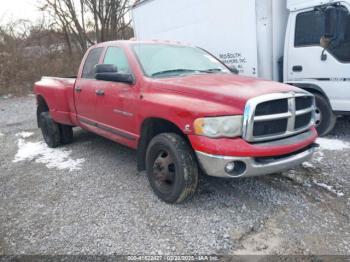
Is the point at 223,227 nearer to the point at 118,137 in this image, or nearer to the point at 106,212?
the point at 106,212

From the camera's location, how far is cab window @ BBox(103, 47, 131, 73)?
4465mm

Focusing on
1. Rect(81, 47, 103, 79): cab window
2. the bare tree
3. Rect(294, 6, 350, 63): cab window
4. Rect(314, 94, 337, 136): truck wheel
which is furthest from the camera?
the bare tree

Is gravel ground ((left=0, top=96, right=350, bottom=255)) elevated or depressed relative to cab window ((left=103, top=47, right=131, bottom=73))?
depressed

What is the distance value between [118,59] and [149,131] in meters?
1.30

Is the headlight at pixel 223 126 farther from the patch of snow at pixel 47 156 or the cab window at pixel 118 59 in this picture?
the patch of snow at pixel 47 156

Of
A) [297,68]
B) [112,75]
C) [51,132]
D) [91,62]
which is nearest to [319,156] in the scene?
[297,68]

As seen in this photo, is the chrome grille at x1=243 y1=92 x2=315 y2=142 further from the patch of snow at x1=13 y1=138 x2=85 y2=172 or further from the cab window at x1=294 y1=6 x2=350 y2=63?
the patch of snow at x1=13 y1=138 x2=85 y2=172

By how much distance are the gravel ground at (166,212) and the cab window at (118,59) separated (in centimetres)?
147

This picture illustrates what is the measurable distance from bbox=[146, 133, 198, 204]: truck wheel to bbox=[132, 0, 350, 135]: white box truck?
3.55 m

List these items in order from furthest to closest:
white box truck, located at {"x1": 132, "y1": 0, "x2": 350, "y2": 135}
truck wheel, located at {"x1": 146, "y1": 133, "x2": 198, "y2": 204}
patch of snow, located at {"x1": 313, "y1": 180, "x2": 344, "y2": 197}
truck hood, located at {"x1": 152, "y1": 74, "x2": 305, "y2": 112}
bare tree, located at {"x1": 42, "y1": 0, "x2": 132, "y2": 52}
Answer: bare tree, located at {"x1": 42, "y1": 0, "x2": 132, "y2": 52}
white box truck, located at {"x1": 132, "y1": 0, "x2": 350, "y2": 135}
patch of snow, located at {"x1": 313, "y1": 180, "x2": 344, "y2": 197}
truck wheel, located at {"x1": 146, "y1": 133, "x2": 198, "y2": 204}
truck hood, located at {"x1": 152, "y1": 74, "x2": 305, "y2": 112}

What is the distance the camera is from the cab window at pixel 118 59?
4.46 metres

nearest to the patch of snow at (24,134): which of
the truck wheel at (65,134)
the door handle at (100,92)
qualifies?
the truck wheel at (65,134)

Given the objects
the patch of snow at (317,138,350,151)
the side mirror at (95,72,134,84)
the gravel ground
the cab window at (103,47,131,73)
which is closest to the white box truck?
the patch of snow at (317,138,350,151)

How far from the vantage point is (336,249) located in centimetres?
292
